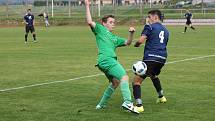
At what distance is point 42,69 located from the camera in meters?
17.4

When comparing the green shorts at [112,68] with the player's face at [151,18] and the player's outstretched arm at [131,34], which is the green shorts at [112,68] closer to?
the player's outstretched arm at [131,34]

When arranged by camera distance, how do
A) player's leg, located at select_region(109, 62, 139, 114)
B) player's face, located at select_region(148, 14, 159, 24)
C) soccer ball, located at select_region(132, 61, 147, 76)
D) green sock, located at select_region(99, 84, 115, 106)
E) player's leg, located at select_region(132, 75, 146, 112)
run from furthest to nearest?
1. player's face, located at select_region(148, 14, 159, 24)
2. green sock, located at select_region(99, 84, 115, 106)
3. soccer ball, located at select_region(132, 61, 147, 76)
4. player's leg, located at select_region(132, 75, 146, 112)
5. player's leg, located at select_region(109, 62, 139, 114)

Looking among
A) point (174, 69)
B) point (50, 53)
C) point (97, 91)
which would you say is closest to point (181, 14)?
point (50, 53)

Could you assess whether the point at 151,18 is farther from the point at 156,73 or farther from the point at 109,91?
the point at 109,91

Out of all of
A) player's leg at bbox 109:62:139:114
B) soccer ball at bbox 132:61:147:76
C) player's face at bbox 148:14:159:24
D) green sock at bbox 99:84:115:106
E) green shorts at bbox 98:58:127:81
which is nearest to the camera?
player's leg at bbox 109:62:139:114

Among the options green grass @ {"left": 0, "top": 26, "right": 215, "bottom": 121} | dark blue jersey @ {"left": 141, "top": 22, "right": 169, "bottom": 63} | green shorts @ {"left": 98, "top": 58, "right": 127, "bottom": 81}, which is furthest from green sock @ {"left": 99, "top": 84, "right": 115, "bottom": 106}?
dark blue jersey @ {"left": 141, "top": 22, "right": 169, "bottom": 63}

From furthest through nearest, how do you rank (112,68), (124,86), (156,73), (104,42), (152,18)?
(156,73) < (152,18) < (104,42) < (112,68) < (124,86)

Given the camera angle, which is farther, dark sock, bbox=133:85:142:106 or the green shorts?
dark sock, bbox=133:85:142:106

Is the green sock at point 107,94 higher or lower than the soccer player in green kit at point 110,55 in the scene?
lower

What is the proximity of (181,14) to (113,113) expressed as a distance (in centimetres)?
5986

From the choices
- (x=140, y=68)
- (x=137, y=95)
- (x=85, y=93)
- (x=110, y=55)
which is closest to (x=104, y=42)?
(x=110, y=55)

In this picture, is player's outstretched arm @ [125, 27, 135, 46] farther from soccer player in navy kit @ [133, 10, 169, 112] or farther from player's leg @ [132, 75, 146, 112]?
player's leg @ [132, 75, 146, 112]

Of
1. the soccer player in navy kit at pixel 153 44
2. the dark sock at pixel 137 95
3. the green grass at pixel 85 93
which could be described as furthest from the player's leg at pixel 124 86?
the soccer player in navy kit at pixel 153 44

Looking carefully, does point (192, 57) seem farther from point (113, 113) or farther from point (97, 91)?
point (113, 113)
